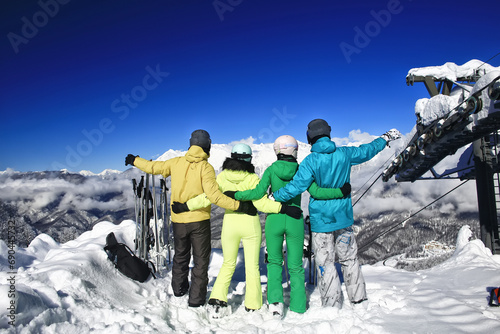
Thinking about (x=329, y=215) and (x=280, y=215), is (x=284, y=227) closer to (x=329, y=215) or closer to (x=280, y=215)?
(x=280, y=215)

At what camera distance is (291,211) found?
398cm

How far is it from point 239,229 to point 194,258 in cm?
86

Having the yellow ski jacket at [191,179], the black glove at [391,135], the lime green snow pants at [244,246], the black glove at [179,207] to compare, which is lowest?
the lime green snow pants at [244,246]

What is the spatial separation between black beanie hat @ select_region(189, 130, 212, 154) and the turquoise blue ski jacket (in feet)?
4.47

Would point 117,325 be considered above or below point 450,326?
above

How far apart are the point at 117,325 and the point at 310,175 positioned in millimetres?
2801

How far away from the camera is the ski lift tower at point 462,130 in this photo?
5645 millimetres

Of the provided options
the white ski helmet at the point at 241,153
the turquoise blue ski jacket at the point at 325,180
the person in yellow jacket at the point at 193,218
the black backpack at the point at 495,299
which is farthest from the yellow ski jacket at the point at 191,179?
the black backpack at the point at 495,299

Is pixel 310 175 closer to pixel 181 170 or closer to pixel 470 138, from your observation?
pixel 181 170

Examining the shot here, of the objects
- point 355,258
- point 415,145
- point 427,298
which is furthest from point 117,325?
point 415,145

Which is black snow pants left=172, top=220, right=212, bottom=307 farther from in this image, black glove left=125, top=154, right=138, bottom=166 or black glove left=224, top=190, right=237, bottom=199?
black glove left=125, top=154, right=138, bottom=166

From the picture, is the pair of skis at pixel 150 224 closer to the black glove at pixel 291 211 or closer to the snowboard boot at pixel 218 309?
the snowboard boot at pixel 218 309

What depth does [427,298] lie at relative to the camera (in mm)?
4215

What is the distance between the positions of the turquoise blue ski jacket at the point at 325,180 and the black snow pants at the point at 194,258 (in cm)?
131
